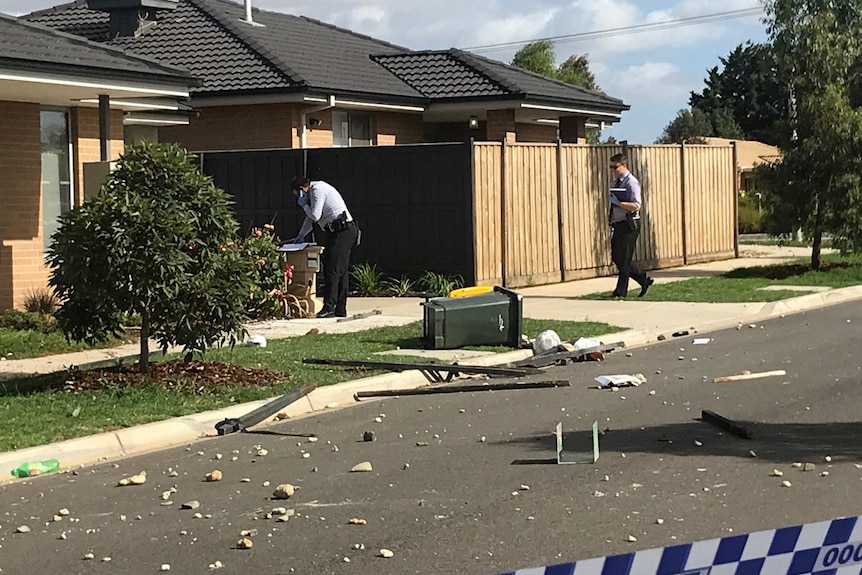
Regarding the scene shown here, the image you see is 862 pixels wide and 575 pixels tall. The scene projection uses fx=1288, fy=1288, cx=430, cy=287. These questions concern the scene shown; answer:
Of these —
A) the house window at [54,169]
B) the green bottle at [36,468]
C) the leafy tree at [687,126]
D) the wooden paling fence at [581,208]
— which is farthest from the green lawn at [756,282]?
the leafy tree at [687,126]

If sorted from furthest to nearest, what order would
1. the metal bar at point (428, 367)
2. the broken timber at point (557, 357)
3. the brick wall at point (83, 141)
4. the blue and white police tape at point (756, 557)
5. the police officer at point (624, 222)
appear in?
the police officer at point (624, 222), the brick wall at point (83, 141), the broken timber at point (557, 357), the metal bar at point (428, 367), the blue and white police tape at point (756, 557)

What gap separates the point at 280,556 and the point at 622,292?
12.9 meters

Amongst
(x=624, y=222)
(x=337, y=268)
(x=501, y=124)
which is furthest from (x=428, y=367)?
(x=501, y=124)

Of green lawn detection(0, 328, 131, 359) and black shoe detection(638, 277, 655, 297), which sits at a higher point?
black shoe detection(638, 277, 655, 297)

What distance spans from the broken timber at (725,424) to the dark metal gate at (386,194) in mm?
10010

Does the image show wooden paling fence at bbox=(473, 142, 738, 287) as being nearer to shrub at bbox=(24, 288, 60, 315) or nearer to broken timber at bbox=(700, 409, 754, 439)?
shrub at bbox=(24, 288, 60, 315)

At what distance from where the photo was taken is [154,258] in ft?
34.2

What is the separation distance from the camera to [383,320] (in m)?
16.2

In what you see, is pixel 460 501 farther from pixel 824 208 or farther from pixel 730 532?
pixel 824 208

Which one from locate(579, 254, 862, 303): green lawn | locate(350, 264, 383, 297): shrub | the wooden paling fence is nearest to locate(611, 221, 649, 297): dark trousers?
locate(579, 254, 862, 303): green lawn

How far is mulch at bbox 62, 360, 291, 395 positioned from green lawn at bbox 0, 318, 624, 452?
0.24 ft

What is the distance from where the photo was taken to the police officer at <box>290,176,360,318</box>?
16375 millimetres

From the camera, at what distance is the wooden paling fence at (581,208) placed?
19.7 meters

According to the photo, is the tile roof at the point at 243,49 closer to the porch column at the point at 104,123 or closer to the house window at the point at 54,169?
the house window at the point at 54,169
